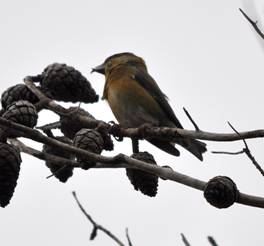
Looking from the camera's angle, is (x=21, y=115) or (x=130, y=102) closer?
(x=21, y=115)

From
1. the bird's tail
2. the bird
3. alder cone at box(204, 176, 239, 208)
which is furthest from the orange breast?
alder cone at box(204, 176, 239, 208)

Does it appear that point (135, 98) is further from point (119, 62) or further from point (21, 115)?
point (21, 115)

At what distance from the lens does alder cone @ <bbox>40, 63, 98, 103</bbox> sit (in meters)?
2.46

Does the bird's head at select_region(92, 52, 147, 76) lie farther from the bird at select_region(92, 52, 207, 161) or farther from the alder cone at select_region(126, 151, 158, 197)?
the alder cone at select_region(126, 151, 158, 197)

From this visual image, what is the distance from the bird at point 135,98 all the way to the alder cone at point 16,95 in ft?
6.28

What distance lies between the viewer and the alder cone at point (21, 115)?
6.64 ft

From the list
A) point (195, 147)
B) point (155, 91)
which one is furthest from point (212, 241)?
point (155, 91)

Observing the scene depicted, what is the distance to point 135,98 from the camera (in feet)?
15.4

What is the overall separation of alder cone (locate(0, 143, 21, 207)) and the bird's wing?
2.86 metres

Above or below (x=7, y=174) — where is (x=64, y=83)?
above

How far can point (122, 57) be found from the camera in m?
5.11

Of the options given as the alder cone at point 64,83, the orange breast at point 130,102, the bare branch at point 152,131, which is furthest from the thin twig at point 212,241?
the orange breast at point 130,102

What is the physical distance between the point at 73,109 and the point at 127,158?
2.09 ft

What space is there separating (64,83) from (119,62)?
256 centimetres
